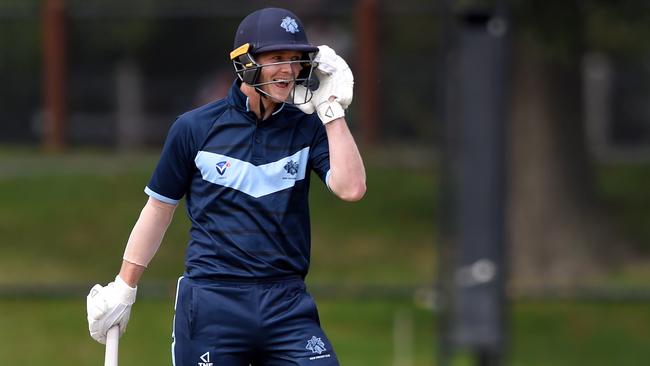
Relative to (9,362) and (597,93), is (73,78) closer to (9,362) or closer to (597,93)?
(9,362)

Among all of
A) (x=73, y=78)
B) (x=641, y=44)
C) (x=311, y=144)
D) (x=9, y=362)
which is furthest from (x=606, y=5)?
(x=311, y=144)

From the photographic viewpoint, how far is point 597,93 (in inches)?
525

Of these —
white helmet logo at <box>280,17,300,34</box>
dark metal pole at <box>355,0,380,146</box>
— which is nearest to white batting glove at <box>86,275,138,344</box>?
white helmet logo at <box>280,17,300,34</box>

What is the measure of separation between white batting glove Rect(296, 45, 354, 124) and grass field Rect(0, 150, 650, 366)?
19.2 feet

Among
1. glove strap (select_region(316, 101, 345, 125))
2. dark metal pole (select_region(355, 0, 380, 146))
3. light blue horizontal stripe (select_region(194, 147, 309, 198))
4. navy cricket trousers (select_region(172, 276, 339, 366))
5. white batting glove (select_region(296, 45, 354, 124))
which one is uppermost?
dark metal pole (select_region(355, 0, 380, 146))

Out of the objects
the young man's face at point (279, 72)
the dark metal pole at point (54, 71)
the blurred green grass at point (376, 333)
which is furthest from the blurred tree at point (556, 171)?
the young man's face at point (279, 72)

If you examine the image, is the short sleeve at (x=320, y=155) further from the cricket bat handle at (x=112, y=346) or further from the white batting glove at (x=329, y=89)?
the cricket bat handle at (x=112, y=346)

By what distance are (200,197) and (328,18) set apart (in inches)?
292

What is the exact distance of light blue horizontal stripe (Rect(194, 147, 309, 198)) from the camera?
15.6ft

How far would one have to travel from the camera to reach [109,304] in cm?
498

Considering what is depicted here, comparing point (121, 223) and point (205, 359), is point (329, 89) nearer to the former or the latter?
point (205, 359)

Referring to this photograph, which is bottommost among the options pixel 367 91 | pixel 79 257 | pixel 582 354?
pixel 582 354

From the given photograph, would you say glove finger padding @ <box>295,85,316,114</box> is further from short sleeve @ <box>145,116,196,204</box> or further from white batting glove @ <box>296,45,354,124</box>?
short sleeve @ <box>145,116,196,204</box>

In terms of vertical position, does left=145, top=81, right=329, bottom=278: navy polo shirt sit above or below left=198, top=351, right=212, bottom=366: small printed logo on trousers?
above
